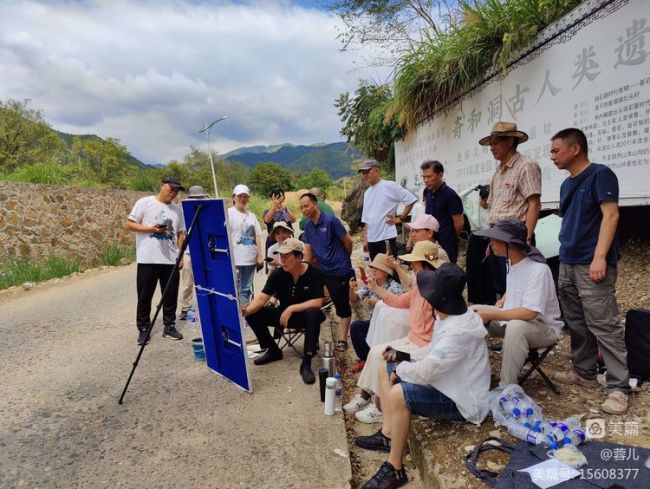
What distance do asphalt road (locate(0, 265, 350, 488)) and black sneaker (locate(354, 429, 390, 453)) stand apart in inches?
5.7

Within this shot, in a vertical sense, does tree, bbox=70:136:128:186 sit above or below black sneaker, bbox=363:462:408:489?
above

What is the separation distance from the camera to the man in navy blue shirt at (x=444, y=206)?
400 centimetres

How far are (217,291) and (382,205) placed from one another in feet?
7.53

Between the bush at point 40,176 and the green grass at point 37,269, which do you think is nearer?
the green grass at point 37,269

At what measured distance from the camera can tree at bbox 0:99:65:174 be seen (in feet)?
74.5

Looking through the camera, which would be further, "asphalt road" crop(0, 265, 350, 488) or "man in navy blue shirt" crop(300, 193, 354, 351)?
"man in navy blue shirt" crop(300, 193, 354, 351)

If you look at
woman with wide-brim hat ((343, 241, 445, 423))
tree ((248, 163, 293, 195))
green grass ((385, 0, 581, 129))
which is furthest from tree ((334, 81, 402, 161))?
tree ((248, 163, 293, 195))

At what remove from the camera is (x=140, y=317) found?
4500mm

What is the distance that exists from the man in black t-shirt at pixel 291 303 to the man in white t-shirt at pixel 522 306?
64.9 inches

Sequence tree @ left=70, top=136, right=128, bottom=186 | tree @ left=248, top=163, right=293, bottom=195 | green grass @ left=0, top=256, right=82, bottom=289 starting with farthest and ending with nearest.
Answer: tree @ left=248, top=163, right=293, bottom=195, tree @ left=70, top=136, right=128, bottom=186, green grass @ left=0, top=256, right=82, bottom=289

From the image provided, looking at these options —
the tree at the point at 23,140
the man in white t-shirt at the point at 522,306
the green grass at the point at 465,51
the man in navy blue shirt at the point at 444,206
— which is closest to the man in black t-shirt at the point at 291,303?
the man in navy blue shirt at the point at 444,206

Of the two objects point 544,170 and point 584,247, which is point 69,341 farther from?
point 544,170

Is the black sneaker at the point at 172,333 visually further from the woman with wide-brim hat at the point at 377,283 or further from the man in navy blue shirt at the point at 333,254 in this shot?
the woman with wide-brim hat at the point at 377,283

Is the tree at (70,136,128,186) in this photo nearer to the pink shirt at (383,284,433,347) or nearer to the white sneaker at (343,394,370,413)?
the white sneaker at (343,394,370,413)
